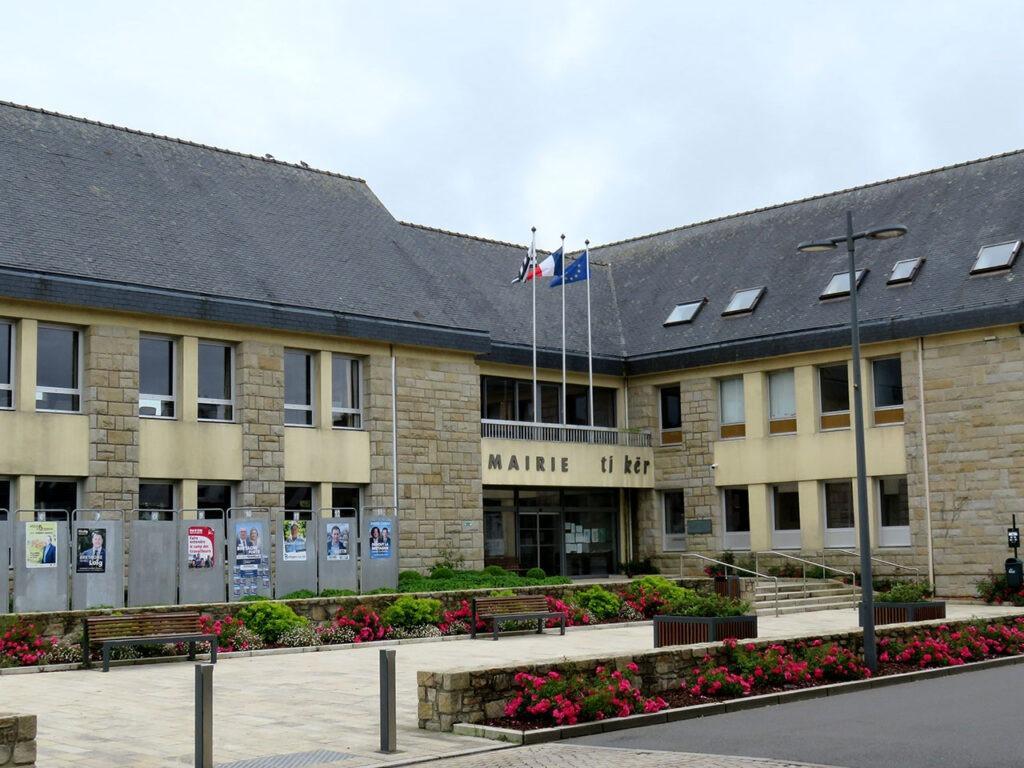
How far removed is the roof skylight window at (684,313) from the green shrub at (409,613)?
16.2m

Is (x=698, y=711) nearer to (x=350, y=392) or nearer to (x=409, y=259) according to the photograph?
(x=350, y=392)

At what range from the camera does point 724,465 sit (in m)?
35.2

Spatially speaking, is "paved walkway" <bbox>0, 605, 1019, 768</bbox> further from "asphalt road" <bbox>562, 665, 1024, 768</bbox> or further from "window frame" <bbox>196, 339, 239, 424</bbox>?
"window frame" <bbox>196, 339, 239, 424</bbox>

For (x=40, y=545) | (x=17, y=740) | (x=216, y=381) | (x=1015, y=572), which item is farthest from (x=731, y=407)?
(x=17, y=740)

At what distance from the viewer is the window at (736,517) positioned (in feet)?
116

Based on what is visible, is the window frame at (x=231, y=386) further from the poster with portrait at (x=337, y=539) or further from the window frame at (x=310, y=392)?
the poster with portrait at (x=337, y=539)

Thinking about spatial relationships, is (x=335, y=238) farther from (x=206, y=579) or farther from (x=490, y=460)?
(x=206, y=579)

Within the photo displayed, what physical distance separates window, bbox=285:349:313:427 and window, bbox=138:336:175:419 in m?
2.68

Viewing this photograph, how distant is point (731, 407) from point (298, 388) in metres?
12.1

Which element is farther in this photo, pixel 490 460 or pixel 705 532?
pixel 705 532

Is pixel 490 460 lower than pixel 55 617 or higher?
higher

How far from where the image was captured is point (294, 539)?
26078 millimetres

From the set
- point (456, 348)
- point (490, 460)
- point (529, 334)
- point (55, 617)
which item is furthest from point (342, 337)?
point (55, 617)

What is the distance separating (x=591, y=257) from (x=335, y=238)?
43.2 feet
